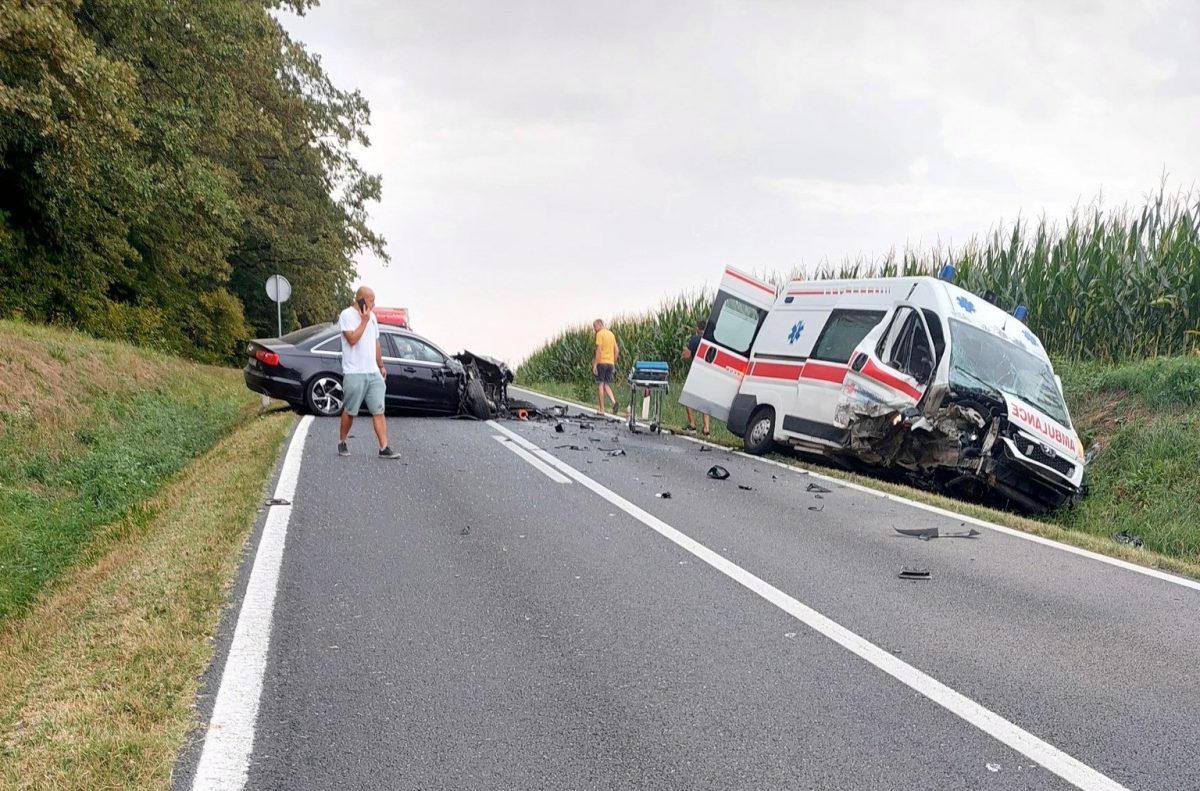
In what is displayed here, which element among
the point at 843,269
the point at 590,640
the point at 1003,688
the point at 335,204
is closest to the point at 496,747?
the point at 590,640

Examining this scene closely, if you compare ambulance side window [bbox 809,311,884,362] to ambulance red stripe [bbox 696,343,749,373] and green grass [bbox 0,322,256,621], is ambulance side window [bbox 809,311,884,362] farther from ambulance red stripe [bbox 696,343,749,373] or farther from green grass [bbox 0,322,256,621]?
green grass [bbox 0,322,256,621]

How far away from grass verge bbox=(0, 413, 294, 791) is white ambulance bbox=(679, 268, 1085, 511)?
6940mm

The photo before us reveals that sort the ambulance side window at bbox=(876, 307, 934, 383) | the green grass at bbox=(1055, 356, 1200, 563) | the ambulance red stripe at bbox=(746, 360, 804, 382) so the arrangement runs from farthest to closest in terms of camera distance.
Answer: the ambulance red stripe at bbox=(746, 360, 804, 382)
the ambulance side window at bbox=(876, 307, 934, 383)
the green grass at bbox=(1055, 356, 1200, 563)

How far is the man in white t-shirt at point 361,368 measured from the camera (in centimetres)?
950

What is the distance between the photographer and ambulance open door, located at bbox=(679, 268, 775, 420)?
13062mm

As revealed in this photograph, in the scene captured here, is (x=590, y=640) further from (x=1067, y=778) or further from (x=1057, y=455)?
(x=1057, y=455)

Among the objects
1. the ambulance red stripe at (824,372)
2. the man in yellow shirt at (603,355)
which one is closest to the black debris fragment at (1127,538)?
the ambulance red stripe at (824,372)

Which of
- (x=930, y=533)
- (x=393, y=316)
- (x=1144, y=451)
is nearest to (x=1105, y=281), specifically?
(x=1144, y=451)

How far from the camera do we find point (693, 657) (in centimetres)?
403

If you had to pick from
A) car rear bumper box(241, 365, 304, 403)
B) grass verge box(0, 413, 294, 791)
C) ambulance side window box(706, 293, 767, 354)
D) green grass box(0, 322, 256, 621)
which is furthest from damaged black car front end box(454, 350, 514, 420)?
grass verge box(0, 413, 294, 791)

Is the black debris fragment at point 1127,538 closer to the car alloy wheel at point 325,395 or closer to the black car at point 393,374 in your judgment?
the black car at point 393,374

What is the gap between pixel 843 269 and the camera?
1947 cm

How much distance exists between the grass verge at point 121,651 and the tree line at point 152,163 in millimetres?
9834

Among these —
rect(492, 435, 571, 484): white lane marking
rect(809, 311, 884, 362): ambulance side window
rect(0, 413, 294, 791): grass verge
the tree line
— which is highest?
the tree line
